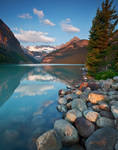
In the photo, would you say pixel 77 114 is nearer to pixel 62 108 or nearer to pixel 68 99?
pixel 62 108

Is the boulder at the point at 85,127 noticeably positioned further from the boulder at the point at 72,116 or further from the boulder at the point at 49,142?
the boulder at the point at 49,142

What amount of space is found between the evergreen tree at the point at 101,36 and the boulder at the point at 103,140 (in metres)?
15.1

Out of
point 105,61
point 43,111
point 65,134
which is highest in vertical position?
point 105,61

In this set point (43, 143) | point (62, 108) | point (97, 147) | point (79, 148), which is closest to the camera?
point (97, 147)

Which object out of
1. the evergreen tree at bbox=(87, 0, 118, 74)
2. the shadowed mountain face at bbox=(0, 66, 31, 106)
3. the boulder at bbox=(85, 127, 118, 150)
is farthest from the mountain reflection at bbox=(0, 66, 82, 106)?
the boulder at bbox=(85, 127, 118, 150)

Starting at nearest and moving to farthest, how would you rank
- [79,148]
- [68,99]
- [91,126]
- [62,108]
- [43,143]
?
[43,143] → [79,148] → [91,126] → [62,108] → [68,99]

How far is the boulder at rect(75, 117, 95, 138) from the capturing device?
3885mm

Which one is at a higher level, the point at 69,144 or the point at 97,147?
the point at 97,147

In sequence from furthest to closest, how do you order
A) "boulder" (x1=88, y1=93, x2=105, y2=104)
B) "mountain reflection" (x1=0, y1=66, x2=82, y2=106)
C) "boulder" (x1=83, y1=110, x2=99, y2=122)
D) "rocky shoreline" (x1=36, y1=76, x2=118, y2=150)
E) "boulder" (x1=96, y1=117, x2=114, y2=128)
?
"mountain reflection" (x1=0, y1=66, x2=82, y2=106)
"boulder" (x1=88, y1=93, x2=105, y2=104)
"boulder" (x1=83, y1=110, x2=99, y2=122)
"boulder" (x1=96, y1=117, x2=114, y2=128)
"rocky shoreline" (x1=36, y1=76, x2=118, y2=150)

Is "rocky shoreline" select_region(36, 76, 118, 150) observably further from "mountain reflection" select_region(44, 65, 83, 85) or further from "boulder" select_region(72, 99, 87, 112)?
"mountain reflection" select_region(44, 65, 83, 85)

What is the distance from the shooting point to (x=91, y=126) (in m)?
4.07

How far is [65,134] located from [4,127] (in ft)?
10.6

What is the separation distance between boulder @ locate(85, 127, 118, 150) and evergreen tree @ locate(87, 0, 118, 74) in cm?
1512

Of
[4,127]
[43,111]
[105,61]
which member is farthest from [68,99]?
[105,61]
